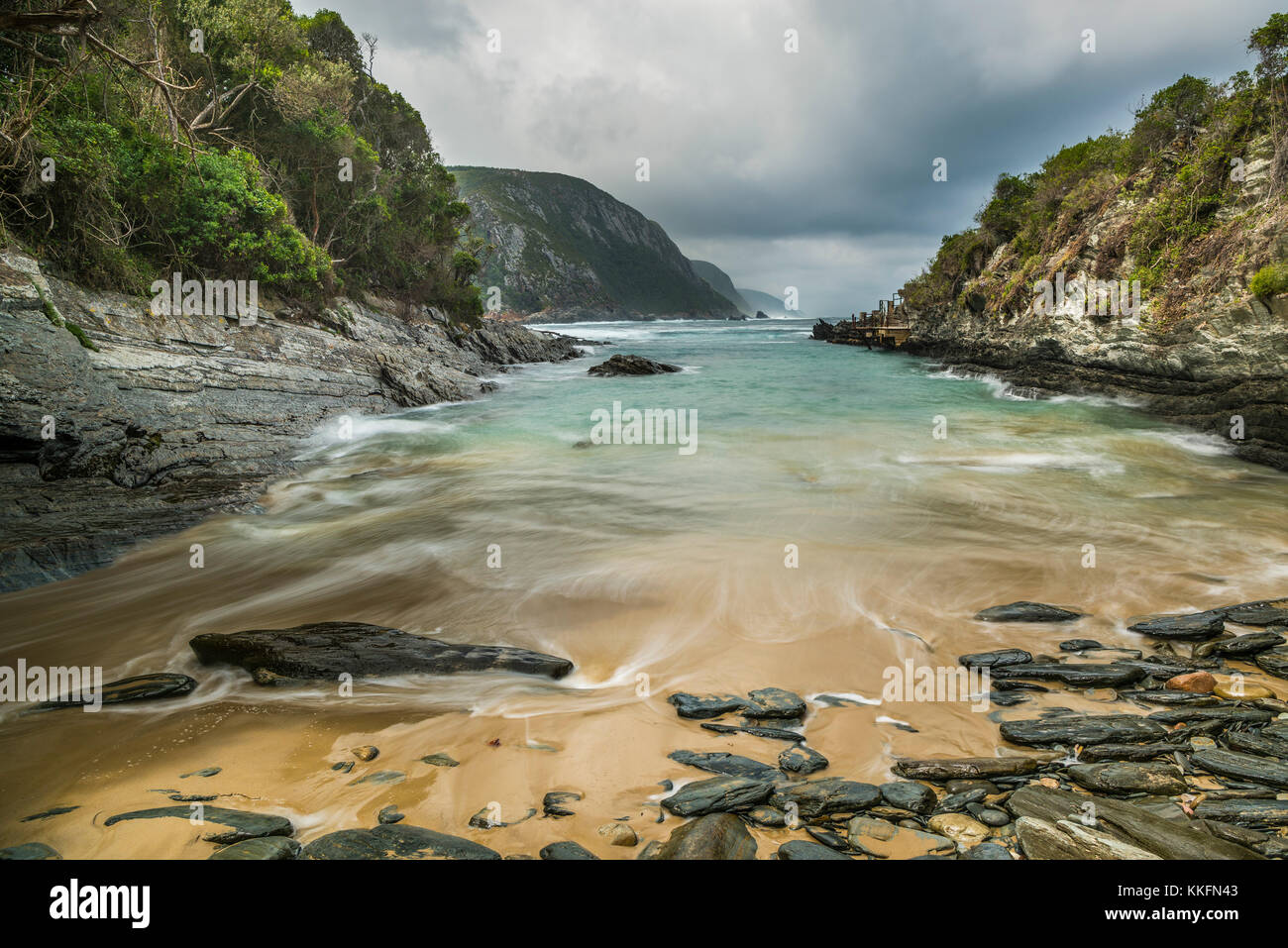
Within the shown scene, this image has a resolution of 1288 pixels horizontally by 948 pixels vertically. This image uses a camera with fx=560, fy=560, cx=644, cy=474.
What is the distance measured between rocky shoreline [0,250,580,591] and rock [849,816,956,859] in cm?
877

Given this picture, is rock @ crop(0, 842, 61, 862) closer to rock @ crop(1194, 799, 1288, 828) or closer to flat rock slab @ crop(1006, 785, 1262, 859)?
flat rock slab @ crop(1006, 785, 1262, 859)

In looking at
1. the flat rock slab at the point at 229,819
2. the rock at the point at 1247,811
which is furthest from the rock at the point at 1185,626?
the flat rock slab at the point at 229,819

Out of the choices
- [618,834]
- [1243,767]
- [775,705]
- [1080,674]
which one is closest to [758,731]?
[775,705]

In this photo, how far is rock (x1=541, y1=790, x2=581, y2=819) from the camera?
2.87 meters

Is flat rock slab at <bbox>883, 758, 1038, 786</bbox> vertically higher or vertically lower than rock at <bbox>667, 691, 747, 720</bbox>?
higher

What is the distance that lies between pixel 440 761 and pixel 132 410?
12.1 metres

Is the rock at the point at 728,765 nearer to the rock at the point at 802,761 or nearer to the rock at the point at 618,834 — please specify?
the rock at the point at 802,761

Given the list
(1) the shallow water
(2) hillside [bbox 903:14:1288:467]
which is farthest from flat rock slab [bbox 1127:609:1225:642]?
(2) hillside [bbox 903:14:1288:467]

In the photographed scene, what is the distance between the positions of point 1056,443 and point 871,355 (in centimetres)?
3369

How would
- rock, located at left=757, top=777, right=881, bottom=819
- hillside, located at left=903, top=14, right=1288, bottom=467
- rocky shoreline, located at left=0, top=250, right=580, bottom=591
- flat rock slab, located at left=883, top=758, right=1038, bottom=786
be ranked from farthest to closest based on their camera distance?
hillside, located at left=903, top=14, right=1288, bottom=467 < rocky shoreline, located at left=0, top=250, right=580, bottom=591 < flat rock slab, located at left=883, top=758, right=1038, bottom=786 < rock, located at left=757, top=777, right=881, bottom=819

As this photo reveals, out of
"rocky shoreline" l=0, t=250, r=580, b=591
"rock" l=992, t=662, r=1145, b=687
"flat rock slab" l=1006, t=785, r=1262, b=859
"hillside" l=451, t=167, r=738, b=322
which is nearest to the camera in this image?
"flat rock slab" l=1006, t=785, r=1262, b=859

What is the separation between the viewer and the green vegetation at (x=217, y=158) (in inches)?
310
